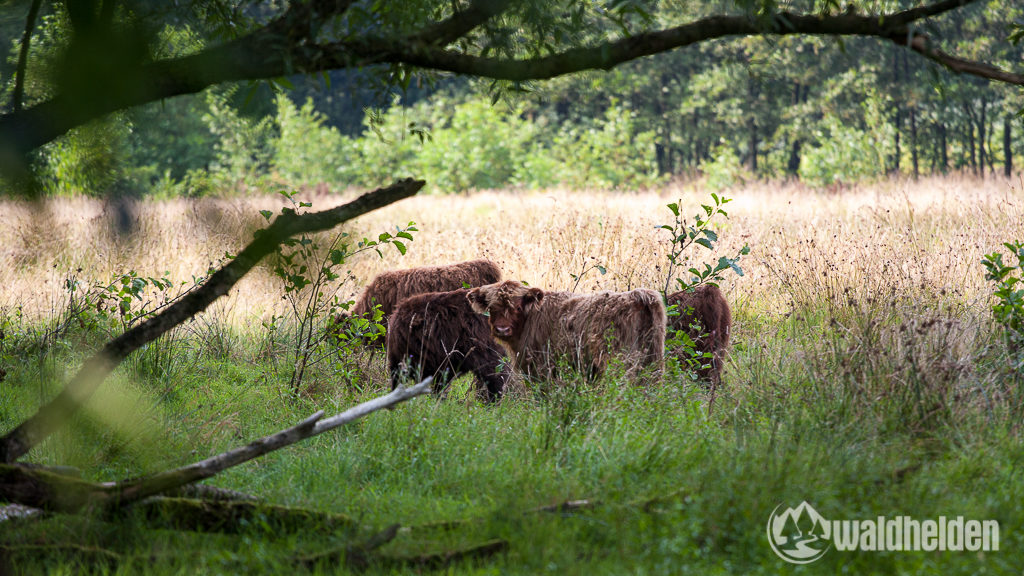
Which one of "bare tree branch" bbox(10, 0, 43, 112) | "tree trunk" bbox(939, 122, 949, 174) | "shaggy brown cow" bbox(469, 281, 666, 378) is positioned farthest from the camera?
→ "tree trunk" bbox(939, 122, 949, 174)

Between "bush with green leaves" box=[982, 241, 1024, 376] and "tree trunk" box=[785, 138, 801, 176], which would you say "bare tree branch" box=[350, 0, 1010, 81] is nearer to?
"bush with green leaves" box=[982, 241, 1024, 376]

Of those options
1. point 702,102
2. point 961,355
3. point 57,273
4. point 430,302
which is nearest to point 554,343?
point 430,302

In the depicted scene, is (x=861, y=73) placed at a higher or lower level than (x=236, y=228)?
higher

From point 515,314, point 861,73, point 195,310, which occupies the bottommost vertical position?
point 515,314

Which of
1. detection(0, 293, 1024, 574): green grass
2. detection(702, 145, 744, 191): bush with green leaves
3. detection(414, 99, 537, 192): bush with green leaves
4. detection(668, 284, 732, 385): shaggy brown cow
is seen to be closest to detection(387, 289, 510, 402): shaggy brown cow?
detection(0, 293, 1024, 574): green grass

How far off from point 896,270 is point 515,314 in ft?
14.1

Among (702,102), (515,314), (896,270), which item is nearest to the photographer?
(515,314)

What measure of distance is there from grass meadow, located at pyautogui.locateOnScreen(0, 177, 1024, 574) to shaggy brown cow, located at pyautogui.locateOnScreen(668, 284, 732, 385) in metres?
0.20

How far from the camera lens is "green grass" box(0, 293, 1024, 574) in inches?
143

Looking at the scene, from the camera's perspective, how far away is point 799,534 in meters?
3.68

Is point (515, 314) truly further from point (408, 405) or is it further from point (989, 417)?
point (989, 417)

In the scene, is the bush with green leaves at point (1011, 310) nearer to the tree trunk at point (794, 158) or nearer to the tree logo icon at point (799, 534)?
the tree logo icon at point (799, 534)

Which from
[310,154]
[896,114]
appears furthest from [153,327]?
[310,154]

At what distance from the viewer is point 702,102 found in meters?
32.3
